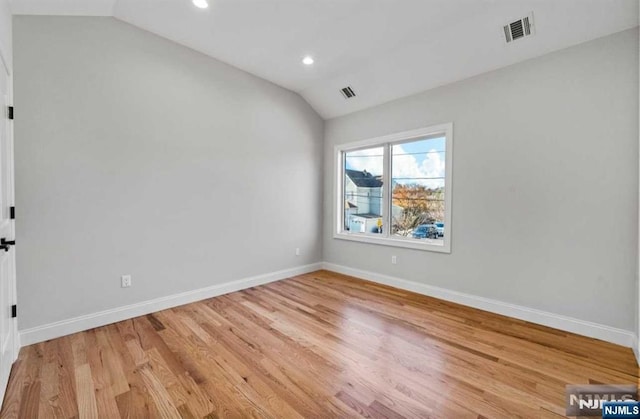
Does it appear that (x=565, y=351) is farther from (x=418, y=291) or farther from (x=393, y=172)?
(x=393, y=172)

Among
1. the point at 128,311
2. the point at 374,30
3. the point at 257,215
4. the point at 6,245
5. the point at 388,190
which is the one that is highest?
the point at 374,30

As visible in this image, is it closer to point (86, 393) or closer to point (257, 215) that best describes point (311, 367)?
point (86, 393)

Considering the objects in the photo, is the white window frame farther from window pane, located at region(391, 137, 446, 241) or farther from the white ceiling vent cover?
the white ceiling vent cover

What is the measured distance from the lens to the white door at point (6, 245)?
179cm

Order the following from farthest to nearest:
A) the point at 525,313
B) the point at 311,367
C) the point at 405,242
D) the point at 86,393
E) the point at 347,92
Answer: the point at 347,92
the point at 405,242
the point at 525,313
the point at 311,367
the point at 86,393

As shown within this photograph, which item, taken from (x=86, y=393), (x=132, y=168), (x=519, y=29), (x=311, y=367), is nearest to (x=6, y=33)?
(x=132, y=168)

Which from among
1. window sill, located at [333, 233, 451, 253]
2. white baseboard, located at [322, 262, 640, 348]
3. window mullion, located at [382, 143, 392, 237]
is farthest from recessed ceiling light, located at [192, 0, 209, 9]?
white baseboard, located at [322, 262, 640, 348]

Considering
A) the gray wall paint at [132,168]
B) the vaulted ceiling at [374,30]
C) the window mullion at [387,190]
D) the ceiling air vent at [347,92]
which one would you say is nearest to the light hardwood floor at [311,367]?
the gray wall paint at [132,168]

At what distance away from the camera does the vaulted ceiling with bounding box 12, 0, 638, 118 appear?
2373mm

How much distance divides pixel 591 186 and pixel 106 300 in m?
4.70

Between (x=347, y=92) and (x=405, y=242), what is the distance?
7.61ft

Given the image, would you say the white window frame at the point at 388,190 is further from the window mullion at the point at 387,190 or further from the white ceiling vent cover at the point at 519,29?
the white ceiling vent cover at the point at 519,29

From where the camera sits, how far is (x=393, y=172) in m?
4.11

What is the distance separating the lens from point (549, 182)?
269 centimetres
